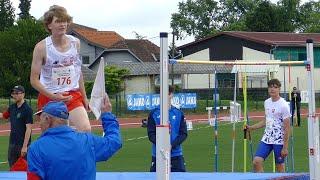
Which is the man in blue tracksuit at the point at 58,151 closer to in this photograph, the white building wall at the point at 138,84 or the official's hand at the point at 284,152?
the official's hand at the point at 284,152

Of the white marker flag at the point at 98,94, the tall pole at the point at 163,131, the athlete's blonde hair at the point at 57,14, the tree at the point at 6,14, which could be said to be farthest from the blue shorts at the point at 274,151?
the tree at the point at 6,14

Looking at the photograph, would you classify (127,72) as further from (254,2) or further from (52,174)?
(52,174)

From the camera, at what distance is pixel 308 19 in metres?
85.5

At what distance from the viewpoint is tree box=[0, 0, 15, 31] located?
77312 millimetres

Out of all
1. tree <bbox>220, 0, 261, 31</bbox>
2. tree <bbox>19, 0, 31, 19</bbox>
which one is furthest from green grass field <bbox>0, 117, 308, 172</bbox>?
tree <bbox>220, 0, 261, 31</bbox>

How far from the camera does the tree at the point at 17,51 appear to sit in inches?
2152

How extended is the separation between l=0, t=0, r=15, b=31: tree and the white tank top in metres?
71.1

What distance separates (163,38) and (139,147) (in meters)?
15.3

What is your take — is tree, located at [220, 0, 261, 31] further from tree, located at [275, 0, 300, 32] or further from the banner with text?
the banner with text

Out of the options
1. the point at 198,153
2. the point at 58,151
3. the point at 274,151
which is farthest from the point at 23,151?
the point at 198,153

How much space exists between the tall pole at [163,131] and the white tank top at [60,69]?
0.81 metres

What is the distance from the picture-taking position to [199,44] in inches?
2576

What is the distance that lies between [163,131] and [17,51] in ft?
165

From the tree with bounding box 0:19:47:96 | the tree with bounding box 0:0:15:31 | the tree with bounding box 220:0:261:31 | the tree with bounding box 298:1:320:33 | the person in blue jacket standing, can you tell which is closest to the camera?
the person in blue jacket standing
